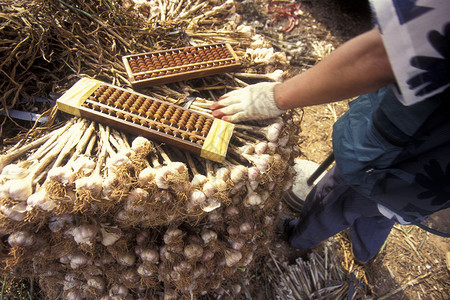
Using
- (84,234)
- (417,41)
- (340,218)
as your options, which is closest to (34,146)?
(84,234)

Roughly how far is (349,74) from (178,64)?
1147 mm

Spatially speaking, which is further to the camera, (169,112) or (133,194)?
(169,112)

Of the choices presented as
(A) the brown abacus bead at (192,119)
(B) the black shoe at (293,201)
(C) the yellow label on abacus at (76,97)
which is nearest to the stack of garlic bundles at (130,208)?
(C) the yellow label on abacus at (76,97)

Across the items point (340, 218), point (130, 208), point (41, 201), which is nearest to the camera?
point (41, 201)

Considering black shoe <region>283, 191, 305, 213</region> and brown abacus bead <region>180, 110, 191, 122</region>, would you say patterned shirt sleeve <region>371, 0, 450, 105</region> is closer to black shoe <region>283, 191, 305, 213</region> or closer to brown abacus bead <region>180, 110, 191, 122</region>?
brown abacus bead <region>180, 110, 191, 122</region>

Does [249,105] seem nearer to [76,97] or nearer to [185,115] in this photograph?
[185,115]

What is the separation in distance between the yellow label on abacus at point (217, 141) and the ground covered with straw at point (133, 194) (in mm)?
102

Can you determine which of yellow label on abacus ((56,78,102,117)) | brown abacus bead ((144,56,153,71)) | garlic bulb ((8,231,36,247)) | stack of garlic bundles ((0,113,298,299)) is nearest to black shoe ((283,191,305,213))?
stack of garlic bundles ((0,113,298,299))

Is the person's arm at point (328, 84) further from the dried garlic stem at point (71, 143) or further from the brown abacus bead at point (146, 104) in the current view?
the dried garlic stem at point (71, 143)

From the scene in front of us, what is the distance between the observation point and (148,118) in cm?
152

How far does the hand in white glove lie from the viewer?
1579 millimetres

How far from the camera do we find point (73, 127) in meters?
1.56

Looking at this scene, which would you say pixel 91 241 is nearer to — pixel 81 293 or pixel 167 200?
pixel 167 200

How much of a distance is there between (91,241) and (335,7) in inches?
233
